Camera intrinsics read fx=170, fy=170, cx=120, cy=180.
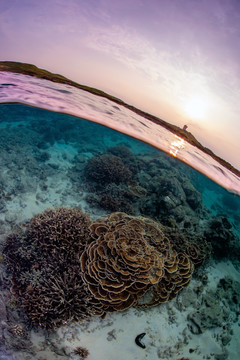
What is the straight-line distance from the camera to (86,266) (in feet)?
14.9

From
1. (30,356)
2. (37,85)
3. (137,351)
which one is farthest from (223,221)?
(37,85)

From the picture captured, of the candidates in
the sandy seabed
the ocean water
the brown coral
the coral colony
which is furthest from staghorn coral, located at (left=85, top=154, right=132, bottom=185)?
the brown coral

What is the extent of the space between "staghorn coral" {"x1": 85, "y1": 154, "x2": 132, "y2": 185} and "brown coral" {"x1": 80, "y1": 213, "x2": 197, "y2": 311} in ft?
14.6

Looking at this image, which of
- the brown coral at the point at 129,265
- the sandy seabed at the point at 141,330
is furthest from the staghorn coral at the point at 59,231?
the sandy seabed at the point at 141,330

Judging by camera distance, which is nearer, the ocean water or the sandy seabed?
the sandy seabed

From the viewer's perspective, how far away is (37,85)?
A: 12977 mm

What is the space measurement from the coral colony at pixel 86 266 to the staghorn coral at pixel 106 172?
4.32 m

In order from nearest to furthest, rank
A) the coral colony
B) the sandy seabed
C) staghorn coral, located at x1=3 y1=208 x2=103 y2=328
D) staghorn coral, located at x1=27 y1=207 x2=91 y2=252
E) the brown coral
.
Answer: the sandy seabed < staghorn coral, located at x1=3 y1=208 x2=103 y2=328 < the coral colony < the brown coral < staghorn coral, located at x1=27 y1=207 x2=91 y2=252

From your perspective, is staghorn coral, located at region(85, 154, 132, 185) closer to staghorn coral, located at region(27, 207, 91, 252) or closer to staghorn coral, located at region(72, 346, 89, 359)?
staghorn coral, located at region(27, 207, 91, 252)

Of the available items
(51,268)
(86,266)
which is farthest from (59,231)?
(86,266)

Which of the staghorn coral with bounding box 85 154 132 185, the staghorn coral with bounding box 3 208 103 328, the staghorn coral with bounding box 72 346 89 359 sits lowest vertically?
the staghorn coral with bounding box 72 346 89 359

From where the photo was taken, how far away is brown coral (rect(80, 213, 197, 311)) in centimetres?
428

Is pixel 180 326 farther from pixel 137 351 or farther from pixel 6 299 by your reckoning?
pixel 6 299

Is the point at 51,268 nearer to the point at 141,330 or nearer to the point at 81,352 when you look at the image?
the point at 81,352
